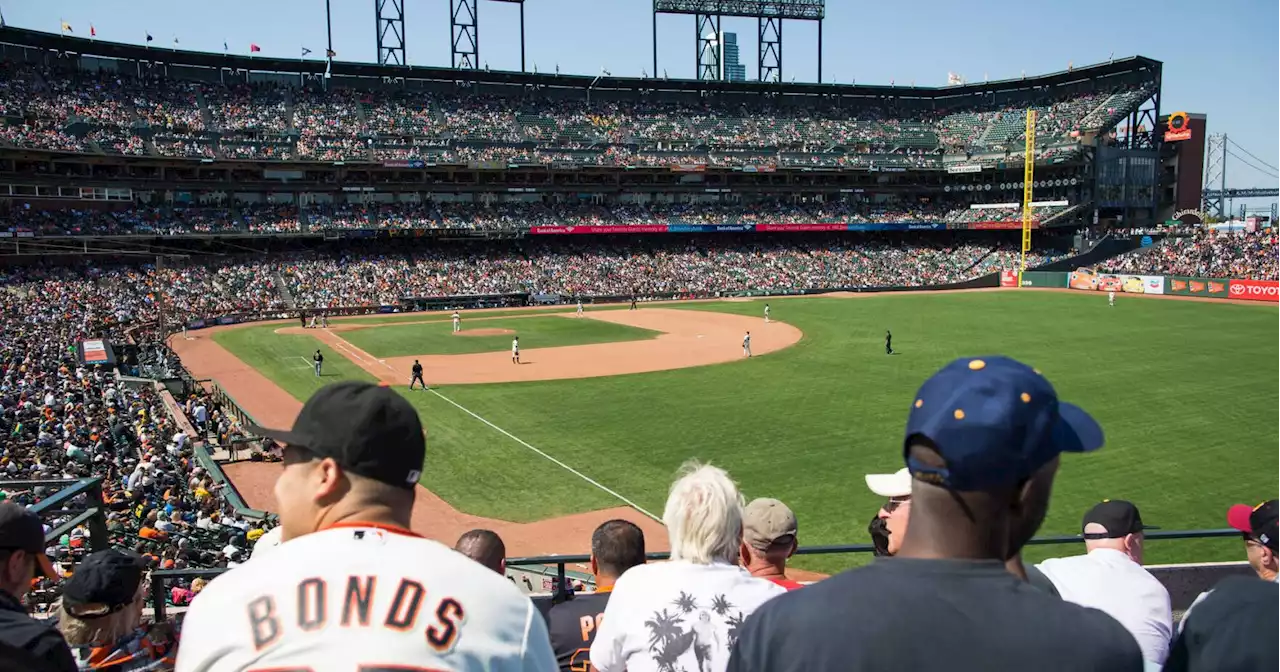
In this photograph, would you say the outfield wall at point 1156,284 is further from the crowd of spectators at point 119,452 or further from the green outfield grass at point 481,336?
the crowd of spectators at point 119,452

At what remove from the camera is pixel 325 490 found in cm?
247

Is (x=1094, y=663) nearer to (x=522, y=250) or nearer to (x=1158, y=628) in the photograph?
(x=1158, y=628)

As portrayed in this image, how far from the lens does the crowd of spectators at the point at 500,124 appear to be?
222ft

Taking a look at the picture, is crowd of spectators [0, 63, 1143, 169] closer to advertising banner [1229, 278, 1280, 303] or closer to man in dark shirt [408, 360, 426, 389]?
advertising banner [1229, 278, 1280, 303]

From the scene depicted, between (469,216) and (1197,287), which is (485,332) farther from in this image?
(1197,287)

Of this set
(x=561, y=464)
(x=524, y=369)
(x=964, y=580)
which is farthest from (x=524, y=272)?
(x=964, y=580)

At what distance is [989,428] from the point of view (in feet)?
7.51

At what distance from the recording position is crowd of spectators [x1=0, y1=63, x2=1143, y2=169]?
222ft

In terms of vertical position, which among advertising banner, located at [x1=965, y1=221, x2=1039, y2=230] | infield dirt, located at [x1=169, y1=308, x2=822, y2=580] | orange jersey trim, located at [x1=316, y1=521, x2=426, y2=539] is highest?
advertising banner, located at [x1=965, y1=221, x2=1039, y2=230]

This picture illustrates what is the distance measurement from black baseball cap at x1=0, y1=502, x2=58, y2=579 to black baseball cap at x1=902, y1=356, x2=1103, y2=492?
382cm

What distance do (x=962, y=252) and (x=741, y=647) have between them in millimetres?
89830

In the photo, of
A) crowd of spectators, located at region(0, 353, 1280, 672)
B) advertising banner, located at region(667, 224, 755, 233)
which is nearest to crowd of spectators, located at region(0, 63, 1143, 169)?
advertising banner, located at region(667, 224, 755, 233)

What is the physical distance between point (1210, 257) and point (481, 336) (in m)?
58.2

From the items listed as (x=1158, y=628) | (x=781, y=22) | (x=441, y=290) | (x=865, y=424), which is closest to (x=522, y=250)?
(x=441, y=290)
